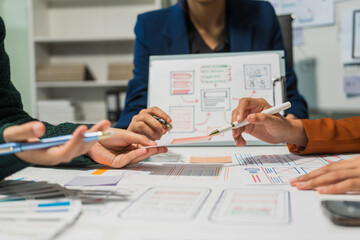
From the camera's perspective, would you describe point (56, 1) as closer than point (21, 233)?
No

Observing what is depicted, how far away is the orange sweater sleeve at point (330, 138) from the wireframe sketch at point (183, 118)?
319 mm

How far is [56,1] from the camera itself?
273 centimetres

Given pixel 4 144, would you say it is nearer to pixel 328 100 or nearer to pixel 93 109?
pixel 328 100

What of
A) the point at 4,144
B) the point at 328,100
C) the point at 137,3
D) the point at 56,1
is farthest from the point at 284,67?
the point at 56,1

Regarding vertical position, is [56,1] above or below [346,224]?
above

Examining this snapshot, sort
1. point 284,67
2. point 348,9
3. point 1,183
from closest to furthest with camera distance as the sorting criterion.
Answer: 1. point 1,183
2. point 284,67
3. point 348,9

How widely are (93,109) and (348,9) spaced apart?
1.97 metres

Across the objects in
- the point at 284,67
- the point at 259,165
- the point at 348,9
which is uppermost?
the point at 348,9

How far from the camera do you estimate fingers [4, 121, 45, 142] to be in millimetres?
443

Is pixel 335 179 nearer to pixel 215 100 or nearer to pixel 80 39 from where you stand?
pixel 215 100

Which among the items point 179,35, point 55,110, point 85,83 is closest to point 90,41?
point 85,83

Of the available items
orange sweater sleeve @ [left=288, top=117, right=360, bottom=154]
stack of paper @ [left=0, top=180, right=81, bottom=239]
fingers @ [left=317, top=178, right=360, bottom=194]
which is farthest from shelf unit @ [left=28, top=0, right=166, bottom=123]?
fingers @ [left=317, top=178, right=360, bottom=194]

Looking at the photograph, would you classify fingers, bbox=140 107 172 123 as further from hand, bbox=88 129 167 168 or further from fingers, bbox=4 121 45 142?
fingers, bbox=4 121 45 142

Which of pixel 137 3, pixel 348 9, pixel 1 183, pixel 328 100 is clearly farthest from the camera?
pixel 137 3
